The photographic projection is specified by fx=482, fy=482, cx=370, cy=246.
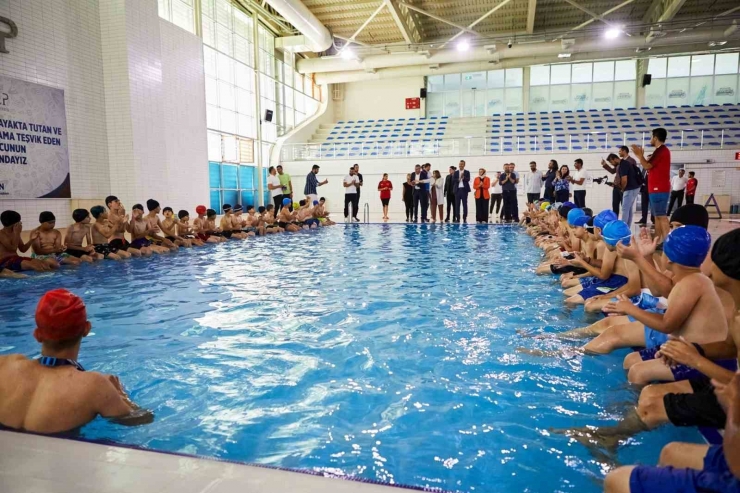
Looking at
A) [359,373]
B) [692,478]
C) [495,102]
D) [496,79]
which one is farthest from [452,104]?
[692,478]

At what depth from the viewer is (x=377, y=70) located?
26.2 metres

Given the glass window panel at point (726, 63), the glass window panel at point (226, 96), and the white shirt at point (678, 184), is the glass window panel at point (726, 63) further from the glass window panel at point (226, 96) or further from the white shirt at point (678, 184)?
the glass window panel at point (226, 96)

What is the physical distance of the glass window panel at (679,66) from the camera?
85.4 ft

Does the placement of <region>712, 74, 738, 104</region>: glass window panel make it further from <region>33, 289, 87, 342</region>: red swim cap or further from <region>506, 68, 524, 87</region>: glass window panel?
<region>33, 289, 87, 342</region>: red swim cap

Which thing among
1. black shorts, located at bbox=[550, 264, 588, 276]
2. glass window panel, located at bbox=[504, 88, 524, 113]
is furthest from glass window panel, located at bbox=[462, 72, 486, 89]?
black shorts, located at bbox=[550, 264, 588, 276]

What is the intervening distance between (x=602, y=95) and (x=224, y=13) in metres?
20.6

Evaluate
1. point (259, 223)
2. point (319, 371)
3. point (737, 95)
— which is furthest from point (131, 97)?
point (737, 95)

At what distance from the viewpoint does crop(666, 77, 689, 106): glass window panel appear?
86.3ft

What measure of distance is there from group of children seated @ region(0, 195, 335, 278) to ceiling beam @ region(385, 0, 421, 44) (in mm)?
11194

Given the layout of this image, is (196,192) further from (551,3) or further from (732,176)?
(732,176)

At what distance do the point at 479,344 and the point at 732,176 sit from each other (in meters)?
21.7

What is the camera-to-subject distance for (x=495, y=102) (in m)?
28.3

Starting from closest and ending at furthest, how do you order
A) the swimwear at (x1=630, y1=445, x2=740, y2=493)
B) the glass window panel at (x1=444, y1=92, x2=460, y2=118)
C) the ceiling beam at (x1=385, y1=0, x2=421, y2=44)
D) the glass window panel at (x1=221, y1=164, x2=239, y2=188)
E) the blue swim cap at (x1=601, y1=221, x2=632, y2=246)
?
the swimwear at (x1=630, y1=445, x2=740, y2=493), the blue swim cap at (x1=601, y1=221, x2=632, y2=246), the ceiling beam at (x1=385, y1=0, x2=421, y2=44), the glass window panel at (x1=221, y1=164, x2=239, y2=188), the glass window panel at (x1=444, y1=92, x2=460, y2=118)

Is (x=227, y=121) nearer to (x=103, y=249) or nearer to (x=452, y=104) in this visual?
(x=103, y=249)
